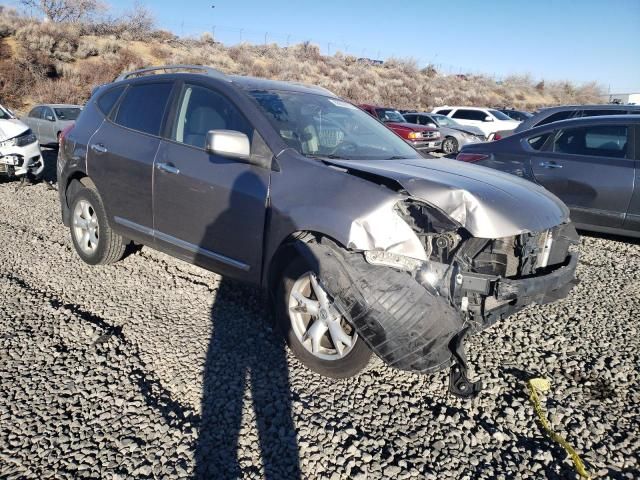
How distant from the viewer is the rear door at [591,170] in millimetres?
5594

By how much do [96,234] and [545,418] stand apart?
4.10 metres

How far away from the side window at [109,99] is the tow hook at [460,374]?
12.5 feet

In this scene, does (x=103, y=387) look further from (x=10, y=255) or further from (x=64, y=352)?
(x=10, y=255)

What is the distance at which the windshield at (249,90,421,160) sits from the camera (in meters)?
3.43

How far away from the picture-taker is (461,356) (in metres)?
2.57

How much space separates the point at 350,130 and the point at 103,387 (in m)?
→ 2.61

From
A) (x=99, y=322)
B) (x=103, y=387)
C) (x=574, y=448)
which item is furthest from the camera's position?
(x=99, y=322)

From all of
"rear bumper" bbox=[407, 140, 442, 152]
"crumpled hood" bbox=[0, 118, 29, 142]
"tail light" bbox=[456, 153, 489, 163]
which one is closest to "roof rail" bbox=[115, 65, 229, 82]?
"tail light" bbox=[456, 153, 489, 163]

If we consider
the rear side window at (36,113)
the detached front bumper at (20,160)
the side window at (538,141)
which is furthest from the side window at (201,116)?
the rear side window at (36,113)

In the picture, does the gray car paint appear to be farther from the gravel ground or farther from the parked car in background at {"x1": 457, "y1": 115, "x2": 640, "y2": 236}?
the parked car in background at {"x1": 457, "y1": 115, "x2": 640, "y2": 236}

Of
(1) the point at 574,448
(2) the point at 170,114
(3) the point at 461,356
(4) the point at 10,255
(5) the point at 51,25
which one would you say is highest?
(5) the point at 51,25

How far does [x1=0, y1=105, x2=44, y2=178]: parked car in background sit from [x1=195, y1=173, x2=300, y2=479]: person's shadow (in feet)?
21.5

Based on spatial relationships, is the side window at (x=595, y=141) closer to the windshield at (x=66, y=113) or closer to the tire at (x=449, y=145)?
the tire at (x=449, y=145)

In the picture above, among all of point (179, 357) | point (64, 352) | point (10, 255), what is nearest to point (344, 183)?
point (179, 357)
